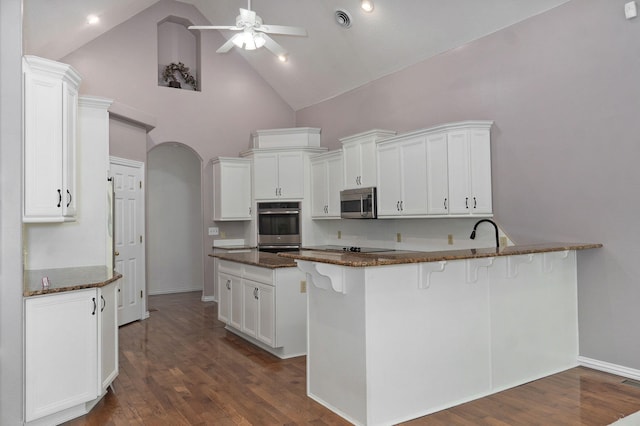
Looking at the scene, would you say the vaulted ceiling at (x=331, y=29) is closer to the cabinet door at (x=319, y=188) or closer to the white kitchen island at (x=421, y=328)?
the cabinet door at (x=319, y=188)

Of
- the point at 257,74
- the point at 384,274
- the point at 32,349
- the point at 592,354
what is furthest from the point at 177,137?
the point at 592,354

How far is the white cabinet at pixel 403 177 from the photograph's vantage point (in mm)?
5076

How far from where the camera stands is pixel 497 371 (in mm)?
3426

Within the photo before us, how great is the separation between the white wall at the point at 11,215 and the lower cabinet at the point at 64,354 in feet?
0.20

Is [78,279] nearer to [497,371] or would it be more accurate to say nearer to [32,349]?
[32,349]

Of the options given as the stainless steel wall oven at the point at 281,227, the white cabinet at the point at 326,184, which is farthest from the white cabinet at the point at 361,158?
the stainless steel wall oven at the point at 281,227

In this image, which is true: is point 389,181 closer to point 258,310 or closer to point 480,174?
point 480,174

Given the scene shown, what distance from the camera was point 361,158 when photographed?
19.7 ft

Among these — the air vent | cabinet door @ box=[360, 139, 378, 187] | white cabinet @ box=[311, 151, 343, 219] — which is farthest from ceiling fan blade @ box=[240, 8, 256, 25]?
white cabinet @ box=[311, 151, 343, 219]

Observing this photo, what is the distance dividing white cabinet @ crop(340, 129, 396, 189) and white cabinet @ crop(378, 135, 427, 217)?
0.52ft

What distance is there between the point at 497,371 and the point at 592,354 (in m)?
1.19

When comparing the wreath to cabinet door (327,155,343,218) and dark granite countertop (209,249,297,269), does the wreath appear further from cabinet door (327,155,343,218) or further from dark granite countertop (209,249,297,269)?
dark granite countertop (209,249,297,269)

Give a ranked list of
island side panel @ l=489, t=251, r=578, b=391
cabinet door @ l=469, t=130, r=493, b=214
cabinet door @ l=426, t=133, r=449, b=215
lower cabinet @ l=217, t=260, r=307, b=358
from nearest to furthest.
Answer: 1. island side panel @ l=489, t=251, r=578, b=391
2. lower cabinet @ l=217, t=260, r=307, b=358
3. cabinet door @ l=469, t=130, r=493, b=214
4. cabinet door @ l=426, t=133, r=449, b=215

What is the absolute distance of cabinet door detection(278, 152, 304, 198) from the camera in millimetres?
7227
